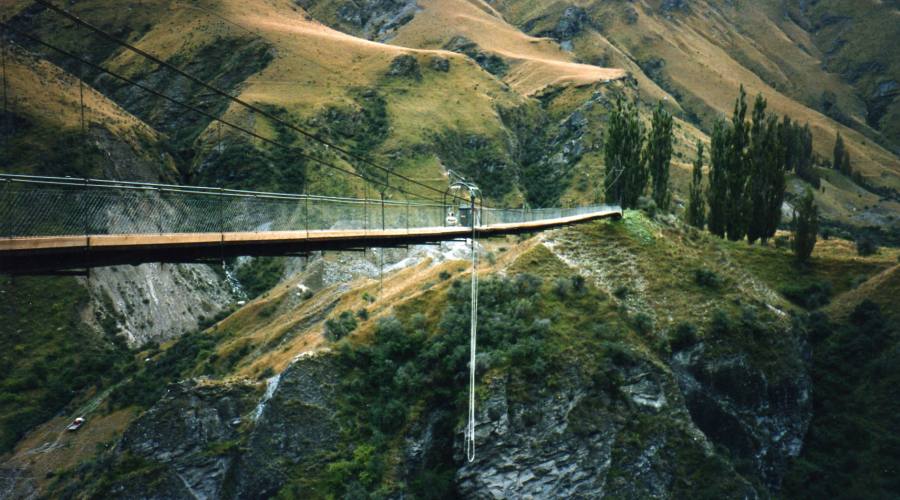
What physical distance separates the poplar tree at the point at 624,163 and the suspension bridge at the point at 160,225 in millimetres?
32219

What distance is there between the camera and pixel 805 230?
159 feet

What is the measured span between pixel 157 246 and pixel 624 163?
45778 millimetres

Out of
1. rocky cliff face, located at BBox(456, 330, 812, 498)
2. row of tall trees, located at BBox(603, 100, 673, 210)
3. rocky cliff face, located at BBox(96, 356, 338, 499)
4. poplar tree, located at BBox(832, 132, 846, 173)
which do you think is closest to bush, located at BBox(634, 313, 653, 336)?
rocky cliff face, located at BBox(456, 330, 812, 498)

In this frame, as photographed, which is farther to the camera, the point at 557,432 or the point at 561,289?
the point at 561,289

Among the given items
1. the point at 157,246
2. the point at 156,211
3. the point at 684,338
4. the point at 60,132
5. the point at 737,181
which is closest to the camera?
the point at 157,246

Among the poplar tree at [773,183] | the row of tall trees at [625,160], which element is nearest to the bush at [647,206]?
the row of tall trees at [625,160]

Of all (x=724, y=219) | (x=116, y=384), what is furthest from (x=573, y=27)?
(x=116, y=384)

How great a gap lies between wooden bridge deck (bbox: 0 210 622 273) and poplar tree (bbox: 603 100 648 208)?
3649 centimetres

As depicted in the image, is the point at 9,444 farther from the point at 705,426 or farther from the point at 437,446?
the point at 705,426

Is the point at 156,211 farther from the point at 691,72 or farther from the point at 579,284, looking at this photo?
the point at 691,72

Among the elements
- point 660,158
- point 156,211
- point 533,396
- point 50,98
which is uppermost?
point 50,98

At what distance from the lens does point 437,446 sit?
3616 centimetres

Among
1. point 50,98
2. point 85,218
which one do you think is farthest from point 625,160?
point 50,98

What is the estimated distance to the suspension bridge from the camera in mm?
10719
